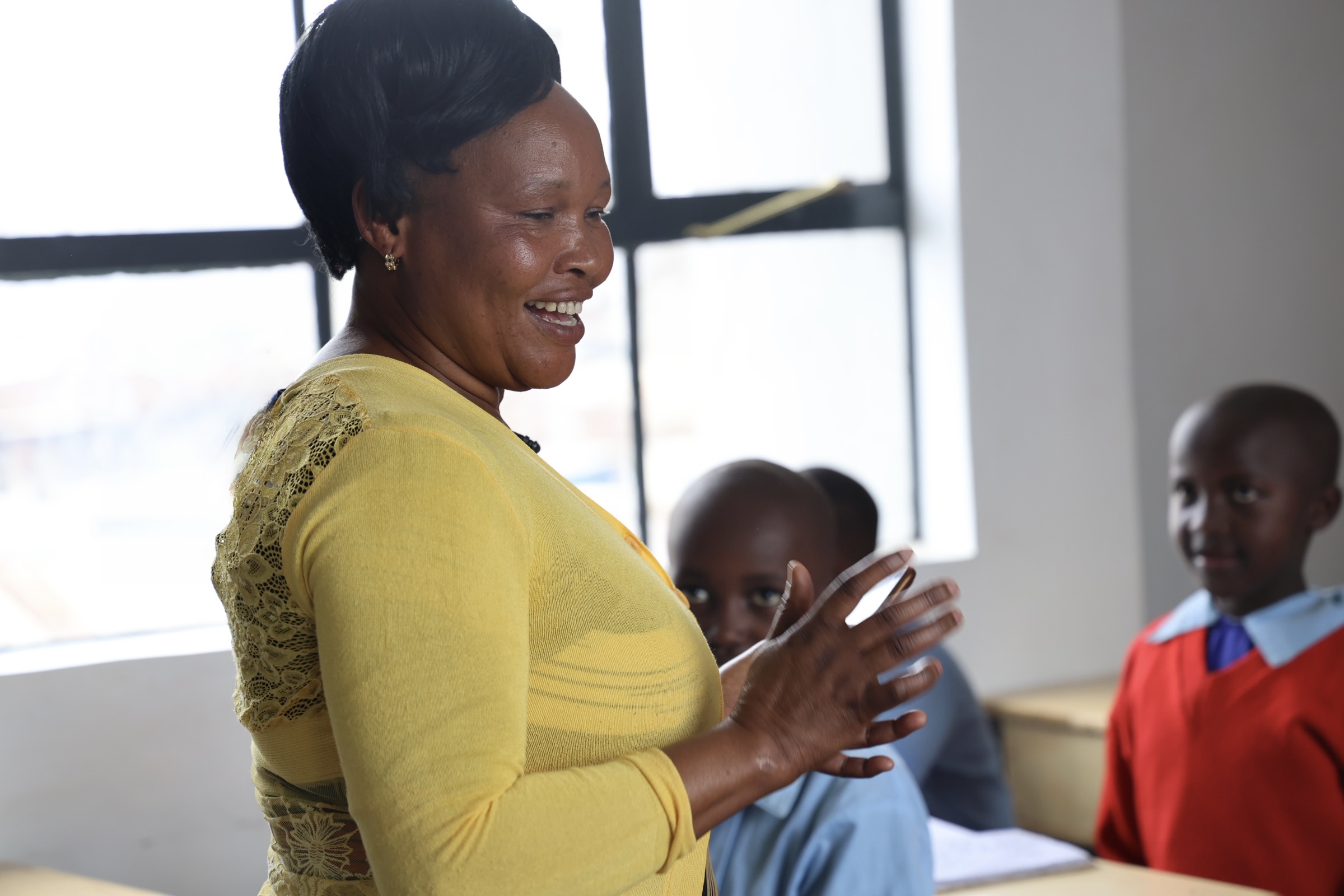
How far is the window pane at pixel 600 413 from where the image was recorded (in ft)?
9.34

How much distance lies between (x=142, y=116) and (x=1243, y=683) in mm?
2287

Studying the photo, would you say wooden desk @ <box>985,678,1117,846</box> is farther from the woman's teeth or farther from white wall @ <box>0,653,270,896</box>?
the woman's teeth

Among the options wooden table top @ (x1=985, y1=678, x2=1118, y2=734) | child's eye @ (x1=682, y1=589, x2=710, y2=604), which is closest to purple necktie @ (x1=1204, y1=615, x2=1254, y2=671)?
wooden table top @ (x1=985, y1=678, x2=1118, y2=734)

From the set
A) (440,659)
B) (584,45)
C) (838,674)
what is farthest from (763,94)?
(440,659)

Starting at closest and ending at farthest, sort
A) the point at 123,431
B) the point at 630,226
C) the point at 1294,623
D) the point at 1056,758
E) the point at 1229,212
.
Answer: the point at 1294,623
the point at 123,431
the point at 1056,758
the point at 630,226
the point at 1229,212

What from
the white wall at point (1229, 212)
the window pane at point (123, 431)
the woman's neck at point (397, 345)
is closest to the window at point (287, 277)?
the window pane at point (123, 431)

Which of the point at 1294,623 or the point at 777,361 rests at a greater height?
the point at 777,361

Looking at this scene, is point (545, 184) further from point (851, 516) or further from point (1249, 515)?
point (1249, 515)

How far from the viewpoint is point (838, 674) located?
2.60 ft

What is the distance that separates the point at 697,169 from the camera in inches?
117

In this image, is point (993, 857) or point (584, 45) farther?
point (584, 45)

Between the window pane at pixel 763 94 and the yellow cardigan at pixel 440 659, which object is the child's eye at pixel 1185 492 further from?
the yellow cardigan at pixel 440 659

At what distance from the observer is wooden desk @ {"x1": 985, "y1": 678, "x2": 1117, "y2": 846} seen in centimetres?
267

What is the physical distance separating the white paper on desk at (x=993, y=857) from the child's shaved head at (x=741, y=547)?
42cm
